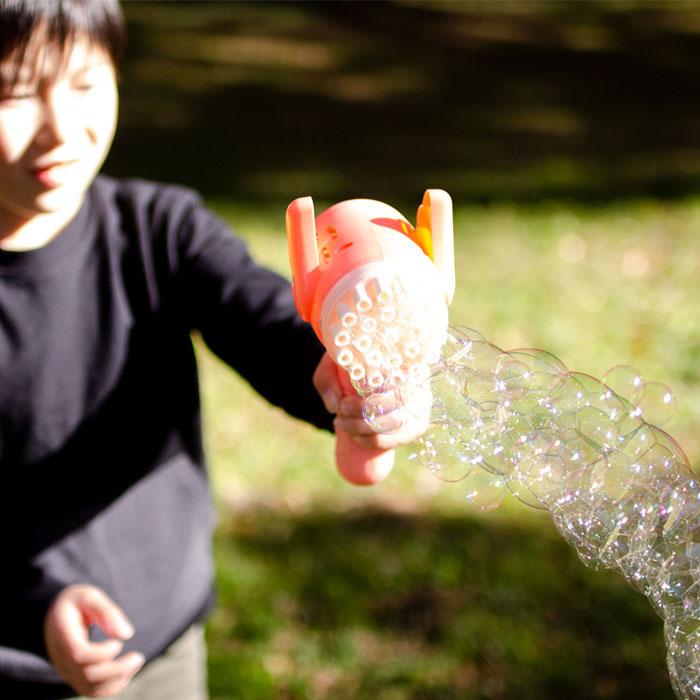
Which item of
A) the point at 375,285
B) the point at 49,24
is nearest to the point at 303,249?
the point at 375,285

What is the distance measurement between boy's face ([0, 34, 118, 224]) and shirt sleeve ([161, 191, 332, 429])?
0.23 m

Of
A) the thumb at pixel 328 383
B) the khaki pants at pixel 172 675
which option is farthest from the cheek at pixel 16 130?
the khaki pants at pixel 172 675

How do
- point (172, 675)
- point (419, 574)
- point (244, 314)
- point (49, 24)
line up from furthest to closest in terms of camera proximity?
point (419, 574) < point (172, 675) < point (244, 314) < point (49, 24)

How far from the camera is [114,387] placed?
66.6 inches

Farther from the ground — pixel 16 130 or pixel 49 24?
pixel 49 24

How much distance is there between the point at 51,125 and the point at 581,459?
0.76 meters

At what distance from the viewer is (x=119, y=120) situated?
22.3 feet

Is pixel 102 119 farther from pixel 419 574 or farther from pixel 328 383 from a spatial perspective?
pixel 419 574

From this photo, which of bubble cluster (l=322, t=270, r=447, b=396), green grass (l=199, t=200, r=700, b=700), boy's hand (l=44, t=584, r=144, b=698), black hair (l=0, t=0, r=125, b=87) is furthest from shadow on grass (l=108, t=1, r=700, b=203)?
bubble cluster (l=322, t=270, r=447, b=396)

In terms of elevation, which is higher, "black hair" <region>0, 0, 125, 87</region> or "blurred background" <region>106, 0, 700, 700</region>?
"black hair" <region>0, 0, 125, 87</region>

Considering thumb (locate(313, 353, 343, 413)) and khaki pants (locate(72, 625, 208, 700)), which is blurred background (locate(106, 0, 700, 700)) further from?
thumb (locate(313, 353, 343, 413))

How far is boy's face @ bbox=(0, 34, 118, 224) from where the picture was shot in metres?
1.43

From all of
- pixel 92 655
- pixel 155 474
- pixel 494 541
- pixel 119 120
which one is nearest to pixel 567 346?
pixel 494 541

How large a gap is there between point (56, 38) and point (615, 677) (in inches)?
77.8
